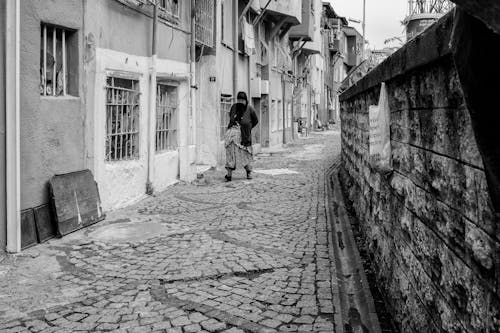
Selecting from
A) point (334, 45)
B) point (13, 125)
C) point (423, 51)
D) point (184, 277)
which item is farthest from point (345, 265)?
point (334, 45)

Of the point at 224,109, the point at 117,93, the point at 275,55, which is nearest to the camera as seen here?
the point at 117,93

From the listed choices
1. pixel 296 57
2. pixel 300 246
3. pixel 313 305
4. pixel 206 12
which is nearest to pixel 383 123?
pixel 313 305

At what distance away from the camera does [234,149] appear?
12180 mm

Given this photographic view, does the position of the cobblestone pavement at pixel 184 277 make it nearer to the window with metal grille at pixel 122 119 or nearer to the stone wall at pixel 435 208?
the stone wall at pixel 435 208

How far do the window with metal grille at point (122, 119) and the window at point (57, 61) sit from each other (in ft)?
3.07

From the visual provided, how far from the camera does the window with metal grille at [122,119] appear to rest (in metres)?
8.41

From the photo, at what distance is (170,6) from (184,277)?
7.64 meters

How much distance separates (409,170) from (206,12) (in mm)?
10811

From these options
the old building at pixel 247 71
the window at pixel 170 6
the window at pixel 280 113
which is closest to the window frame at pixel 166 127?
the window at pixel 170 6

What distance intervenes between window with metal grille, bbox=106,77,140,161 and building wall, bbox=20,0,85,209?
117 cm

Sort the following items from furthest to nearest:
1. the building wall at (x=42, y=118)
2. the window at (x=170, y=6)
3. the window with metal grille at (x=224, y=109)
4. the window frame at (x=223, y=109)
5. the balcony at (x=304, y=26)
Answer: the balcony at (x=304, y=26) → the window with metal grille at (x=224, y=109) → the window frame at (x=223, y=109) → the window at (x=170, y=6) → the building wall at (x=42, y=118)

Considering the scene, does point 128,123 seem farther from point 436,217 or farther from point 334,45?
point 334,45

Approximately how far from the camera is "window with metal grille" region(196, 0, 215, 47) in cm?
1305

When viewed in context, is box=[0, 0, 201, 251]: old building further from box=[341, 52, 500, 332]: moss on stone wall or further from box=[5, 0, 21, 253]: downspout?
box=[341, 52, 500, 332]: moss on stone wall
